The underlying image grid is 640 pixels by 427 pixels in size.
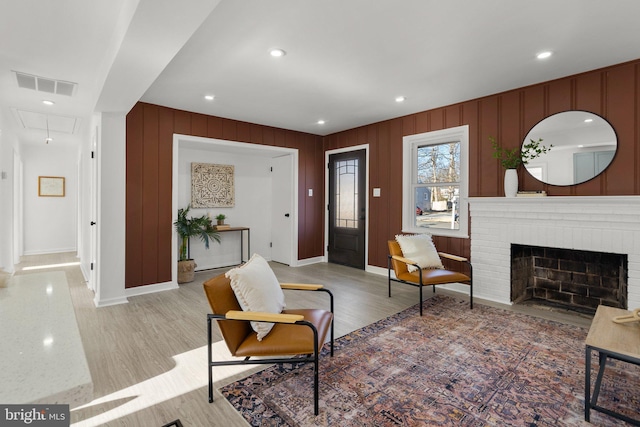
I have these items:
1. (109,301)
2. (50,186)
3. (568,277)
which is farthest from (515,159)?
(50,186)

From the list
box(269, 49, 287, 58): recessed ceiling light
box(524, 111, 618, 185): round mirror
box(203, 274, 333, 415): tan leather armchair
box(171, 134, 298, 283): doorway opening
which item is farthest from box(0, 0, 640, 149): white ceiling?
box(203, 274, 333, 415): tan leather armchair

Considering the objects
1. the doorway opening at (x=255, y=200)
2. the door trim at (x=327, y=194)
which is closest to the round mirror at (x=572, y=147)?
the door trim at (x=327, y=194)

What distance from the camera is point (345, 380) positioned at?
2162 millimetres

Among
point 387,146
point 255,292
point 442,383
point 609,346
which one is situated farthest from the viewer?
point 387,146

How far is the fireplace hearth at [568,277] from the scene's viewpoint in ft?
11.0

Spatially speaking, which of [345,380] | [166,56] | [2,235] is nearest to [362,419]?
[345,380]

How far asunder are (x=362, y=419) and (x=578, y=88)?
150 inches

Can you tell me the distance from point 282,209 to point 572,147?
4482 mm

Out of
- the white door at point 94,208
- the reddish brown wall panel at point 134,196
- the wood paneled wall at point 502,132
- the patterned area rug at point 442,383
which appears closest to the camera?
the patterned area rug at point 442,383

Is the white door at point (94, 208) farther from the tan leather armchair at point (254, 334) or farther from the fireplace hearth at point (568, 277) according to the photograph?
the fireplace hearth at point (568, 277)

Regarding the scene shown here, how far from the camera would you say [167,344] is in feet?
8.91

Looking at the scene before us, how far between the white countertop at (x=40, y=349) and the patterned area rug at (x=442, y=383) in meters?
1.29

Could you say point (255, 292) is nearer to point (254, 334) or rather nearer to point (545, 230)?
point (254, 334)

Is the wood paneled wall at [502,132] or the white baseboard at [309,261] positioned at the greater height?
the wood paneled wall at [502,132]
